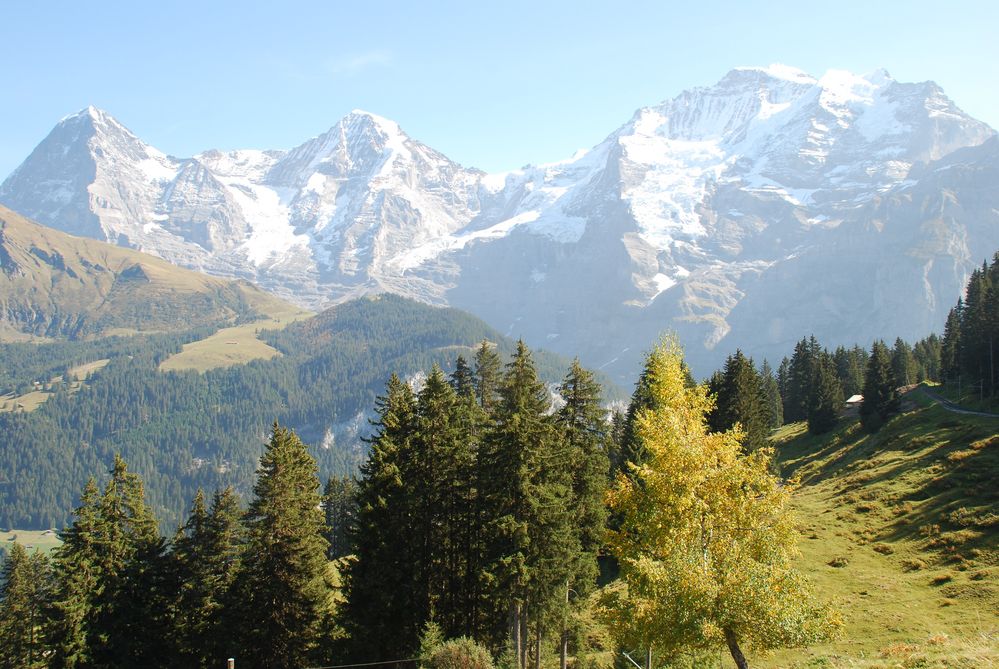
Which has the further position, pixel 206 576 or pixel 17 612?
pixel 17 612

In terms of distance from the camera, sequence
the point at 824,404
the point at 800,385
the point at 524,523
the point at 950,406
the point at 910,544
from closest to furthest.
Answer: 1. the point at 524,523
2. the point at 910,544
3. the point at 950,406
4. the point at 824,404
5. the point at 800,385

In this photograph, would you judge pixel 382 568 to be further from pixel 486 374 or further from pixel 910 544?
pixel 910 544

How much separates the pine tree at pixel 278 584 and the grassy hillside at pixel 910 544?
2686 cm

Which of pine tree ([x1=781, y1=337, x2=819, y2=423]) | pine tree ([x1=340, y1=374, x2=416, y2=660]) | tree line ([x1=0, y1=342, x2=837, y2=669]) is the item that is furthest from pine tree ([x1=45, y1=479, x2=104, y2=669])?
pine tree ([x1=781, y1=337, x2=819, y2=423])

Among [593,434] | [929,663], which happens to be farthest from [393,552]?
[929,663]

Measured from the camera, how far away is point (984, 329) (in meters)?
80.7

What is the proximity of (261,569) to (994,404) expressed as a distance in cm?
7968

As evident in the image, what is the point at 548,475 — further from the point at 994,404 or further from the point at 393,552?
the point at 994,404

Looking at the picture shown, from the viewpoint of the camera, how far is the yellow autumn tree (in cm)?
2116

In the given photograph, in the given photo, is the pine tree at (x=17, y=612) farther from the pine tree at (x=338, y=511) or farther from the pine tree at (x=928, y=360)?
the pine tree at (x=928, y=360)

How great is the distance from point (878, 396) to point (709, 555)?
73970mm

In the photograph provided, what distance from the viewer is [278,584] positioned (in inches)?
1615

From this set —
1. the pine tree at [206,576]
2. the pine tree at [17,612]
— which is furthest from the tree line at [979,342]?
the pine tree at [17,612]

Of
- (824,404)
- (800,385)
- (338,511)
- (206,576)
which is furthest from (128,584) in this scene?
(800,385)
